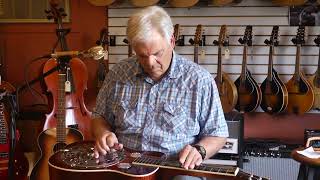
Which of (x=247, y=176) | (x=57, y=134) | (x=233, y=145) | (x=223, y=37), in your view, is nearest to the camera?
(x=247, y=176)

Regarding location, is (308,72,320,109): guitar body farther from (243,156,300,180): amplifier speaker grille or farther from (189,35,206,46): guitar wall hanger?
(189,35,206,46): guitar wall hanger

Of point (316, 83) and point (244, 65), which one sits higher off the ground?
point (244, 65)

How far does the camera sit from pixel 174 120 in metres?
1.78

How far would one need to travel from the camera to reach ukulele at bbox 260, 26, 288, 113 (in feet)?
9.98

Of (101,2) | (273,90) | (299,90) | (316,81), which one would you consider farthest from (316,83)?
(101,2)

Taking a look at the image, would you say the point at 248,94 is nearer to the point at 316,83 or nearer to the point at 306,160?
the point at 316,83

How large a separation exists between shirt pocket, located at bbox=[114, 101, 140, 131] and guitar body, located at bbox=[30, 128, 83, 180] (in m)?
0.92

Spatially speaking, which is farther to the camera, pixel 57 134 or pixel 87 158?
→ pixel 57 134

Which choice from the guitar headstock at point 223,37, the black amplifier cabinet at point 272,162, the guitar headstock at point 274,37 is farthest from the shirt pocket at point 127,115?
the guitar headstock at point 274,37

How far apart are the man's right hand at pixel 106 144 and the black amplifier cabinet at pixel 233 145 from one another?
118 cm

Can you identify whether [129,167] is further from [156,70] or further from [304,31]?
[304,31]

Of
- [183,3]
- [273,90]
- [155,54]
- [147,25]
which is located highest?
[183,3]

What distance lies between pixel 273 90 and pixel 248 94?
0.59 feet

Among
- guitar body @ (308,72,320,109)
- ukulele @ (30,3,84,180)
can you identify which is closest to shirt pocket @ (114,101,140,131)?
ukulele @ (30,3,84,180)
